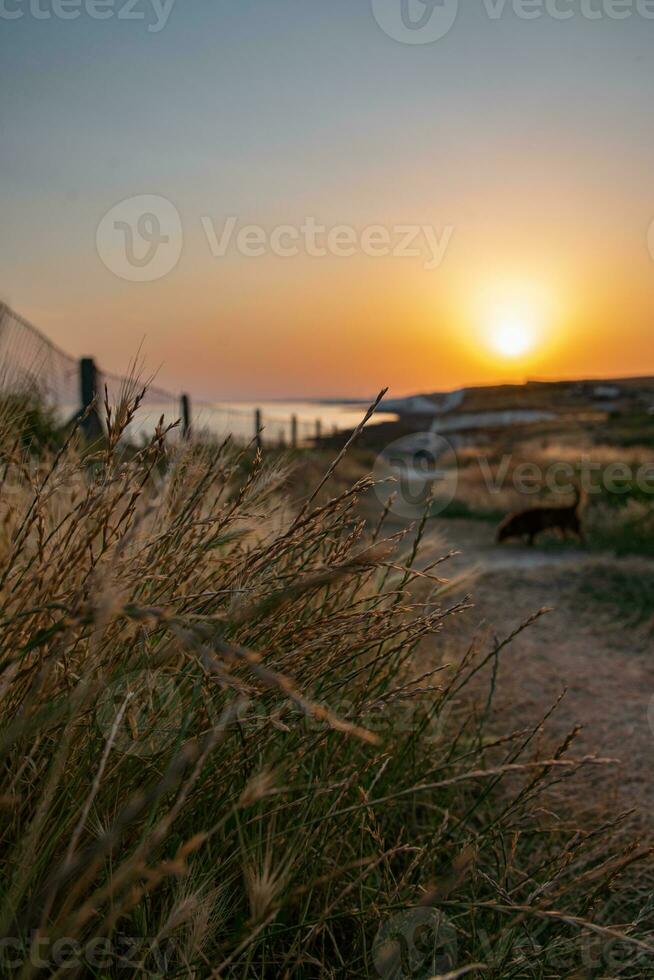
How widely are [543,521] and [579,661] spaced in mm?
3601

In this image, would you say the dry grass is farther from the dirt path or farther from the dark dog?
the dark dog

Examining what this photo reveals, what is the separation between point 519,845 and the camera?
7.13 feet

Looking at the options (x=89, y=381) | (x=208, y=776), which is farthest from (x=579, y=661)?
(x=89, y=381)

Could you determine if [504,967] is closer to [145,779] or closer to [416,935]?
[416,935]

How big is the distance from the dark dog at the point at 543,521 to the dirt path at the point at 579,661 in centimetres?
36

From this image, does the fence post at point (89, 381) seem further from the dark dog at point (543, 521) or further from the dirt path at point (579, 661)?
the dark dog at point (543, 521)

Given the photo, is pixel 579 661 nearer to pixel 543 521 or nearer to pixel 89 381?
pixel 543 521

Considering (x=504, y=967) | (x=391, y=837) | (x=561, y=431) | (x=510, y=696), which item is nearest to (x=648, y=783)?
(x=510, y=696)

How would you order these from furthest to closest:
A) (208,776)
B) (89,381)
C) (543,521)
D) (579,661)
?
(543,521), (89,381), (579,661), (208,776)

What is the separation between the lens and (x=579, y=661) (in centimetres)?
Answer: 443

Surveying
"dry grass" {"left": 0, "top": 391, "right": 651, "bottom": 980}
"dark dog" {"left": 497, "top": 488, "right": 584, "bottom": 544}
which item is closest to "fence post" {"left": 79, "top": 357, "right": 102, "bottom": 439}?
"dark dog" {"left": 497, "top": 488, "right": 584, "bottom": 544}

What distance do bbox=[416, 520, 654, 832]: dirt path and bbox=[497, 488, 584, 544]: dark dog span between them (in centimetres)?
36

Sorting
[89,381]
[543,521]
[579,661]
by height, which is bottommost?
[579,661]

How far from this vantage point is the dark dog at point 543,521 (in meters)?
7.82
